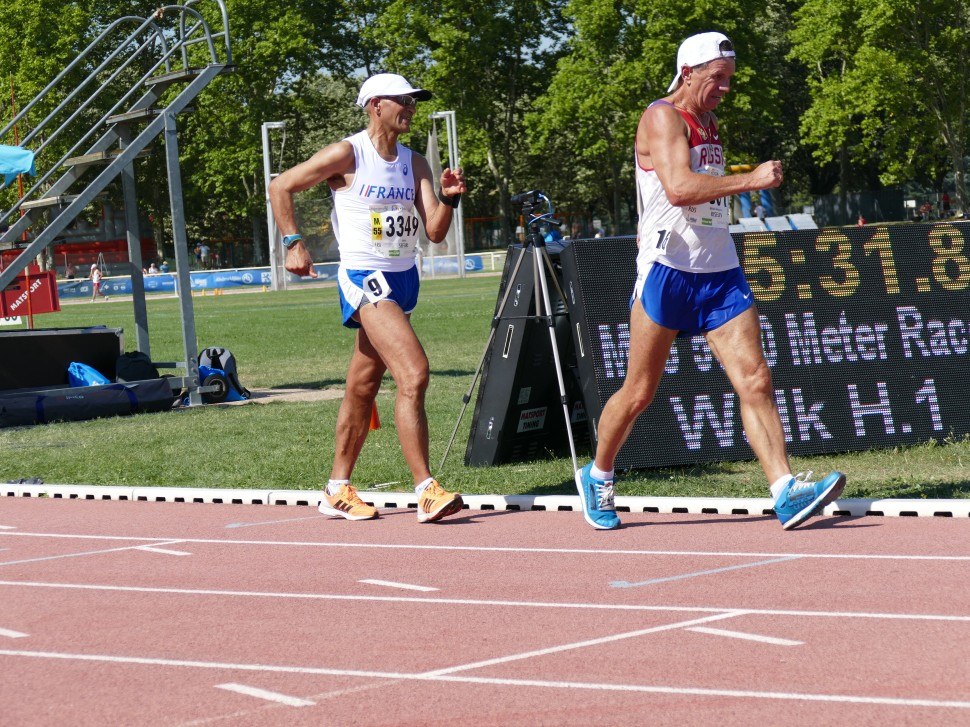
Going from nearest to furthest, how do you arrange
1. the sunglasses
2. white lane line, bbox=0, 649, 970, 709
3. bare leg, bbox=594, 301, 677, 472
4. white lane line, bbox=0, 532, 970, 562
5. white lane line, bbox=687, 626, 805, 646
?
white lane line, bbox=0, 649, 970, 709
white lane line, bbox=687, 626, 805, 646
white lane line, bbox=0, 532, 970, 562
bare leg, bbox=594, 301, 677, 472
the sunglasses

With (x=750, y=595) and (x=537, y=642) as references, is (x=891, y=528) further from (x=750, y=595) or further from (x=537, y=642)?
(x=537, y=642)

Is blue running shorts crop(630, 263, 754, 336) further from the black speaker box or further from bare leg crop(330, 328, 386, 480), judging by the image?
the black speaker box

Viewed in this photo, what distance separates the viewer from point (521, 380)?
9336 millimetres

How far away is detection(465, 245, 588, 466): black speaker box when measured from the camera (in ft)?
30.3

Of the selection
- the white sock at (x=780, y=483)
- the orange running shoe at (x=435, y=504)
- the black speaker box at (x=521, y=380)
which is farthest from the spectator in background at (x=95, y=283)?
the white sock at (x=780, y=483)

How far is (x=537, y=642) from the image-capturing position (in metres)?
5.23

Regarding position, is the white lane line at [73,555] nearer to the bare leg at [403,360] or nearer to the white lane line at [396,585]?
the bare leg at [403,360]

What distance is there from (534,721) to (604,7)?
211 ft

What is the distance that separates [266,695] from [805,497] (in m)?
3.29

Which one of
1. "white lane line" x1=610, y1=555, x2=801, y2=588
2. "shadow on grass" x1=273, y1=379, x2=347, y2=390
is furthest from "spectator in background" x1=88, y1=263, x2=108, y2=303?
"white lane line" x1=610, y1=555, x2=801, y2=588

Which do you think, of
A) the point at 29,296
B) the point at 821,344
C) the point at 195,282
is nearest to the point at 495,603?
the point at 821,344

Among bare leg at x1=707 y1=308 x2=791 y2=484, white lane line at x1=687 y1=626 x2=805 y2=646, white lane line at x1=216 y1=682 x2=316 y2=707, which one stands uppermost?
bare leg at x1=707 y1=308 x2=791 y2=484

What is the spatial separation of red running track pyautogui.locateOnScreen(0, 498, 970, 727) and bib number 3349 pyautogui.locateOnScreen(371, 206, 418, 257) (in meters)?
1.47

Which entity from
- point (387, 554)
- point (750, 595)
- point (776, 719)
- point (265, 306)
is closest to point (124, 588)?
point (387, 554)
